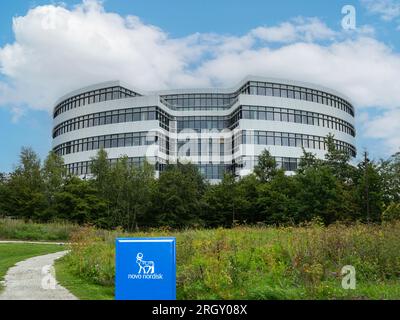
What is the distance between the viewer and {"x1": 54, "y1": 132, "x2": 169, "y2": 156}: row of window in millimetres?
71312

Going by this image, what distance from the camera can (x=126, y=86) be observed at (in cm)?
7962

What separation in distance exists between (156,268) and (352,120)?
270 feet

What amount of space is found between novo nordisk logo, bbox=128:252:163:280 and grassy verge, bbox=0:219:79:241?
1049 inches

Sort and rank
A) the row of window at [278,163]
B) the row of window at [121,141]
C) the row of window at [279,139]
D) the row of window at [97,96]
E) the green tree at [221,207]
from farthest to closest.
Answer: the row of window at [97,96] → the row of window at [121,141] → the row of window at [279,139] → the row of window at [278,163] → the green tree at [221,207]

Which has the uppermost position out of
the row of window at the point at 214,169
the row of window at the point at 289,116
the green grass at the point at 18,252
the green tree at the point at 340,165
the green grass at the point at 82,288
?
the row of window at the point at 289,116

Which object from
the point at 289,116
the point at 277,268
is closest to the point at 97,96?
the point at 289,116

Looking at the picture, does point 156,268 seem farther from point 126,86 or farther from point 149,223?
point 126,86

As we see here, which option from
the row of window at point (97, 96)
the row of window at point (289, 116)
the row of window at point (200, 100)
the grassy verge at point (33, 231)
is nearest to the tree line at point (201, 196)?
the grassy verge at point (33, 231)

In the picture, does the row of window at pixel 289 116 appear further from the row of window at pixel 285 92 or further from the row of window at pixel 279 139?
the row of window at pixel 285 92

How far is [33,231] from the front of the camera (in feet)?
116

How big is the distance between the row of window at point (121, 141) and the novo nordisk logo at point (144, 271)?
6213 centimetres

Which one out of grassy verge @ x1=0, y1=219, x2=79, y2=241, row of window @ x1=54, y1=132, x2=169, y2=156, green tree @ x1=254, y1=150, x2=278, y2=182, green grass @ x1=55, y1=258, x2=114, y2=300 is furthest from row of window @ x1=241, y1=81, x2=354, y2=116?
green grass @ x1=55, y1=258, x2=114, y2=300

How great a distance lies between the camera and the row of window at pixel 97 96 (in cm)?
7850
